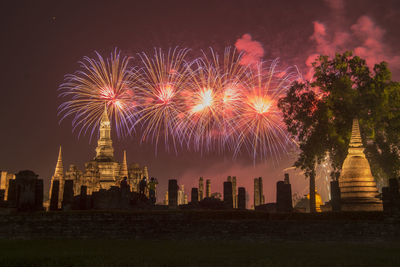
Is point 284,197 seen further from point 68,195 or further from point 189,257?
point 68,195

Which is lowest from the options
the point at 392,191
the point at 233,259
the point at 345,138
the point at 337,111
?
the point at 233,259

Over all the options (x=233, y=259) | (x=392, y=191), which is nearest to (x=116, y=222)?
(x=233, y=259)

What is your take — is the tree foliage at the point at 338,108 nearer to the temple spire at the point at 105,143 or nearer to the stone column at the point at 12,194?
the stone column at the point at 12,194

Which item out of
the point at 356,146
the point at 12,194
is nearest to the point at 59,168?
the point at 12,194

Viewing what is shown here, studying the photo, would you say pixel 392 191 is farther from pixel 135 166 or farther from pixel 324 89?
pixel 135 166

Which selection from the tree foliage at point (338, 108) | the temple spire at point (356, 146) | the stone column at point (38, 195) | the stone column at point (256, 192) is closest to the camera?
the stone column at point (38, 195)

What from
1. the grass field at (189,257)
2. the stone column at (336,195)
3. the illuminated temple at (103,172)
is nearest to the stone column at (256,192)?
the stone column at (336,195)

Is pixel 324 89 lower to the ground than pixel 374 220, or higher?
higher
